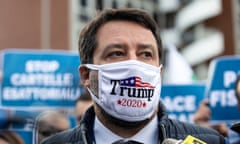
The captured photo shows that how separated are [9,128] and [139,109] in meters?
1.58

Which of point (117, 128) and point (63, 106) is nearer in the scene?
point (117, 128)

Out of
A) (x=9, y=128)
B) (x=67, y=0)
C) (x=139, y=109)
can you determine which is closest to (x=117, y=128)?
(x=139, y=109)

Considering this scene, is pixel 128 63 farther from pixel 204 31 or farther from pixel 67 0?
pixel 67 0

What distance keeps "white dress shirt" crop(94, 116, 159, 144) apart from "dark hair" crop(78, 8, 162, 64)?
0.30 meters

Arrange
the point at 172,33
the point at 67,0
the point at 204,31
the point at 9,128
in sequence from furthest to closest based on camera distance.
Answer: the point at 172,33, the point at 67,0, the point at 204,31, the point at 9,128

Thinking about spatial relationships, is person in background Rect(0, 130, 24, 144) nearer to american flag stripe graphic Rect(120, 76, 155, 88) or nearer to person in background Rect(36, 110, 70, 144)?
person in background Rect(36, 110, 70, 144)

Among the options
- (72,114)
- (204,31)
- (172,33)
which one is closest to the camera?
(72,114)

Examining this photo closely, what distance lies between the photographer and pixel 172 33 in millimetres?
30406

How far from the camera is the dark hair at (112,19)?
2164 millimetres

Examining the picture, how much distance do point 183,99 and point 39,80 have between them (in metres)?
1.43

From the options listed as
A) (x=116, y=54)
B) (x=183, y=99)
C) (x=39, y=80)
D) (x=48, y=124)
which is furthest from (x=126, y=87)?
(x=183, y=99)

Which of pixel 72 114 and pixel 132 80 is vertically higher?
pixel 132 80

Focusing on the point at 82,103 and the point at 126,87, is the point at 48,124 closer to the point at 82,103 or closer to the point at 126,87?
the point at 82,103

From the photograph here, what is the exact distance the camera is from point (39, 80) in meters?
5.05
